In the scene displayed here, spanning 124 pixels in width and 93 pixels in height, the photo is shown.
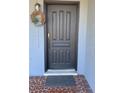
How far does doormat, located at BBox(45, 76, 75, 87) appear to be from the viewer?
15.2 feet

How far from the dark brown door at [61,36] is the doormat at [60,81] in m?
0.67

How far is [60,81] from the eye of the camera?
→ 4895mm

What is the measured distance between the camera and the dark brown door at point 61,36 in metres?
5.66

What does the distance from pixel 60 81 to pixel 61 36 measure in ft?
4.75

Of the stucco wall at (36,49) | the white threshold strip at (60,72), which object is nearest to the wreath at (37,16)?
the stucco wall at (36,49)

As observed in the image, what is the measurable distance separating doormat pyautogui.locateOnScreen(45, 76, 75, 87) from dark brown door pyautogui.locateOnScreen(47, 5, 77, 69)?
0.67 meters

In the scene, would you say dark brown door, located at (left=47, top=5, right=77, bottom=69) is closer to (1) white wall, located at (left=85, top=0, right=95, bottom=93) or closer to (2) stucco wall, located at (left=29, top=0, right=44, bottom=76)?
(2) stucco wall, located at (left=29, top=0, right=44, bottom=76)

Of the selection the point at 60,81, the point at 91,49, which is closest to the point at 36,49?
the point at 60,81

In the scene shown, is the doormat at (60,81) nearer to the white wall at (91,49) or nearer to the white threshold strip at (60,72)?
the white threshold strip at (60,72)

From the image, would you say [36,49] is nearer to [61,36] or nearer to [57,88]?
[61,36]
